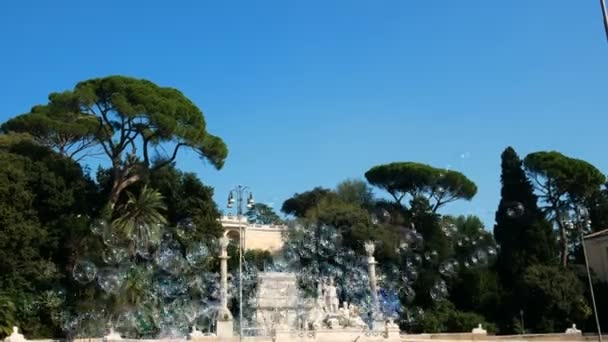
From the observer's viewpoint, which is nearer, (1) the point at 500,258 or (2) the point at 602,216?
(1) the point at 500,258

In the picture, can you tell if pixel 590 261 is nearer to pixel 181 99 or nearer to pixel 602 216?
pixel 602 216

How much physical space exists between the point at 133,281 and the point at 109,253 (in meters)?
2.18

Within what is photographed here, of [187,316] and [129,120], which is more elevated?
[129,120]

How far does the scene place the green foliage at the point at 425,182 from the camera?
169 ft

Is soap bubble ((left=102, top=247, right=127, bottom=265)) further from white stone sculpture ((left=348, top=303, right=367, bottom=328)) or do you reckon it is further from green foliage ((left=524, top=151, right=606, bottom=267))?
green foliage ((left=524, top=151, right=606, bottom=267))

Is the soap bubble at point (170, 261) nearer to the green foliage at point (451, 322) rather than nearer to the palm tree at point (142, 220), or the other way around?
the palm tree at point (142, 220)

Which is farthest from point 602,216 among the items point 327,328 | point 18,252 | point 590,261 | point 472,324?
point 18,252

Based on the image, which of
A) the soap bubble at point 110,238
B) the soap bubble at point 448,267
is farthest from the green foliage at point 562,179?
the soap bubble at point 110,238

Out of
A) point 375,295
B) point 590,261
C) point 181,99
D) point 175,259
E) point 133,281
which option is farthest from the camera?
point 590,261

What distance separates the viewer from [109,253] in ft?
102

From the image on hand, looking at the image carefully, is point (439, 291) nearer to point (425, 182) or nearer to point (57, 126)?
point (425, 182)

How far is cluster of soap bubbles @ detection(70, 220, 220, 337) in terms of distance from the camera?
29.2 metres

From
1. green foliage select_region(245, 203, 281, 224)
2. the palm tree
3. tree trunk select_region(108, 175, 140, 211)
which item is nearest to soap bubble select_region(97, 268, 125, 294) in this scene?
the palm tree

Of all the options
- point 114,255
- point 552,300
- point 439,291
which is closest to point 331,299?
point 439,291
